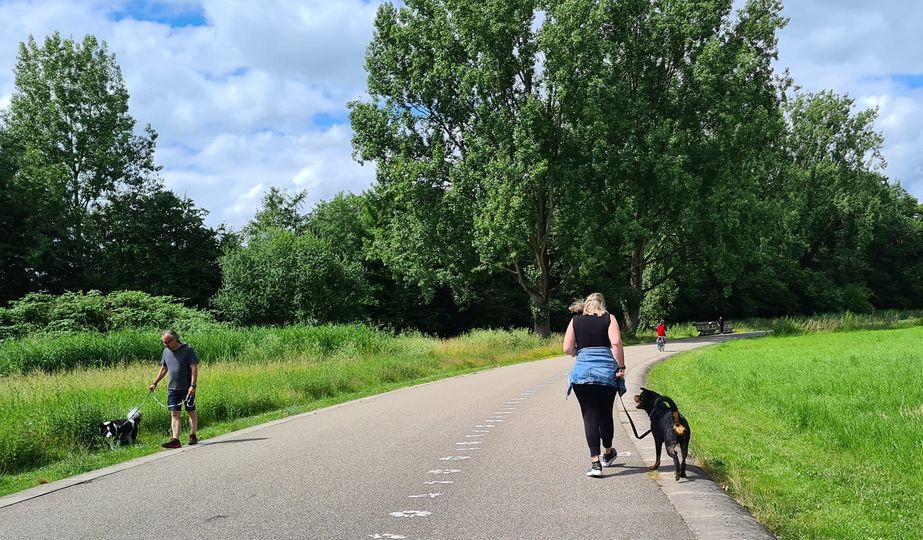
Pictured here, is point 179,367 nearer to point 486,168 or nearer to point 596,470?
point 596,470

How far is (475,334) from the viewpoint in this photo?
127 ft

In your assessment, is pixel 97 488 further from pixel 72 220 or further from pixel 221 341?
pixel 72 220

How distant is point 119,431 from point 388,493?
20.5ft

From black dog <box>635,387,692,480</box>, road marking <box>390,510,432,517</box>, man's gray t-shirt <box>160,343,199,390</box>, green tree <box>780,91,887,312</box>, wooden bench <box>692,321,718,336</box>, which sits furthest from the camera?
green tree <box>780,91,887,312</box>

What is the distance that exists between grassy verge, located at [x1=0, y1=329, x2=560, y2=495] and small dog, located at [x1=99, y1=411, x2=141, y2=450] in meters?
0.17

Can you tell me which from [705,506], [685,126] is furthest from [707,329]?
[705,506]

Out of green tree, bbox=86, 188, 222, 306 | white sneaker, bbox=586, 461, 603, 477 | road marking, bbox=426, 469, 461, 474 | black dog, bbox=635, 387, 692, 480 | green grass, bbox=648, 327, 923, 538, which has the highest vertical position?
green tree, bbox=86, 188, 222, 306

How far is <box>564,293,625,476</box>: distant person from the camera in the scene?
751 centimetres

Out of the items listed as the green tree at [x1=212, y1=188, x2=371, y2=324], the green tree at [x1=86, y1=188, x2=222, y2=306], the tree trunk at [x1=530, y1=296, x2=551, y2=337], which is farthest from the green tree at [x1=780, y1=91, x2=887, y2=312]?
the green tree at [x1=86, y1=188, x2=222, y2=306]

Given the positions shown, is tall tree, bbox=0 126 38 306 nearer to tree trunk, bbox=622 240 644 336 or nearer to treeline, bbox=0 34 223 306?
treeline, bbox=0 34 223 306

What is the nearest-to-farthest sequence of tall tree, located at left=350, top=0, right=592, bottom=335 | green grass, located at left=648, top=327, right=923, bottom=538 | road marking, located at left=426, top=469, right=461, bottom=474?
green grass, located at left=648, top=327, right=923, bottom=538 < road marking, located at left=426, top=469, right=461, bottom=474 < tall tree, located at left=350, top=0, right=592, bottom=335

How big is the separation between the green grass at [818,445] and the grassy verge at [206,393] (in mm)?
7719

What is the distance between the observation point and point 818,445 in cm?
908

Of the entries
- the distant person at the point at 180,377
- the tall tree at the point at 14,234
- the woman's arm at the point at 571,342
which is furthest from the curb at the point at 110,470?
the tall tree at the point at 14,234
